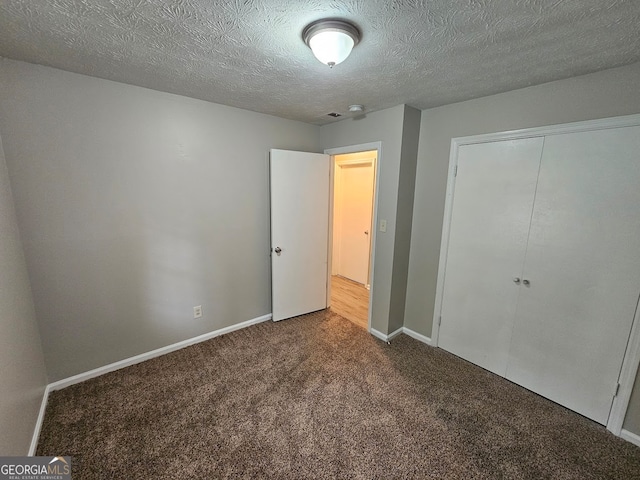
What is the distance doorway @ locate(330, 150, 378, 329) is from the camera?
13.3 feet

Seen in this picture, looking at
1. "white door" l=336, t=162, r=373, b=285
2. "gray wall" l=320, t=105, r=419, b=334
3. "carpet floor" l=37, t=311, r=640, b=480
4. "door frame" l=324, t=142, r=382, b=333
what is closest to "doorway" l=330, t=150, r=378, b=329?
"white door" l=336, t=162, r=373, b=285

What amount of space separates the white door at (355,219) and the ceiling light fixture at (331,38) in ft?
9.52

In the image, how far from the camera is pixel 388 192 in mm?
2537

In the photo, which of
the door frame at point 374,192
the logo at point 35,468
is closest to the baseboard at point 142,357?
the logo at point 35,468

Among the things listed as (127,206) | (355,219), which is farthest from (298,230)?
(355,219)

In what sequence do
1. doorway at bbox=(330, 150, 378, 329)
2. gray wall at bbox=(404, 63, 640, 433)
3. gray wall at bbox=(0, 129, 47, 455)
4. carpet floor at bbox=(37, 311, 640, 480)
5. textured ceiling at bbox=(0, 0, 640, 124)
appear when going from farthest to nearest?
doorway at bbox=(330, 150, 378, 329) < gray wall at bbox=(404, 63, 640, 433) < carpet floor at bbox=(37, 311, 640, 480) < gray wall at bbox=(0, 129, 47, 455) < textured ceiling at bbox=(0, 0, 640, 124)

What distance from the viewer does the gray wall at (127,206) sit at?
1.74 metres

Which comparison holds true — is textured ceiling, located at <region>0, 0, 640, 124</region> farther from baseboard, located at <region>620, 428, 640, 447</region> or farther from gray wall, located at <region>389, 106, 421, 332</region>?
baseboard, located at <region>620, 428, 640, 447</region>

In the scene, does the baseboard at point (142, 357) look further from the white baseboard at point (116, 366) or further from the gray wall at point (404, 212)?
the gray wall at point (404, 212)

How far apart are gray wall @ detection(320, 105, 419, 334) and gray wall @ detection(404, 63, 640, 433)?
0.13 metres

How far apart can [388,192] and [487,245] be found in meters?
0.96

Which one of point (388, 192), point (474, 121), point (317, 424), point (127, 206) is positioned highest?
point (474, 121)

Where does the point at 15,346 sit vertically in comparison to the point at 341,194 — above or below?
below

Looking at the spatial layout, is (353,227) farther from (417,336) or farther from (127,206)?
(127,206)
